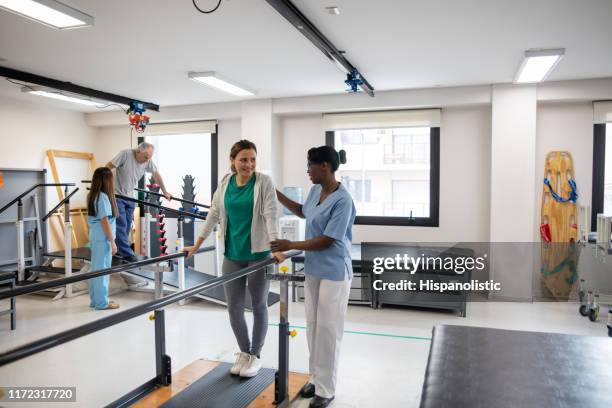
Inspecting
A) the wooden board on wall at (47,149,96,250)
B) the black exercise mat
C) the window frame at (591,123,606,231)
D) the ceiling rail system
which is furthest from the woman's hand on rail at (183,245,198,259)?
the wooden board on wall at (47,149,96,250)

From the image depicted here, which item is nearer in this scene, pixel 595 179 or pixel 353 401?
pixel 353 401

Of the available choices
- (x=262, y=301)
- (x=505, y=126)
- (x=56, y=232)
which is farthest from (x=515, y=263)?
(x=56, y=232)

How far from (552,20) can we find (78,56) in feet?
14.1

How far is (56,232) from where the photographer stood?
731 centimetres

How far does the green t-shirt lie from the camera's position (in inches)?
104

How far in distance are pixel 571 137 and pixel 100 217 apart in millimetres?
5711

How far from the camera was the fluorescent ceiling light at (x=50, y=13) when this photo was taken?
2939 mm

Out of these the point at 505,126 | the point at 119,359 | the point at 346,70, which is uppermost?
the point at 346,70

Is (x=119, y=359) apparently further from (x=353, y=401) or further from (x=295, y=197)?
(x=295, y=197)

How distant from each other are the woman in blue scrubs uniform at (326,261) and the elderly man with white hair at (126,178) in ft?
9.83

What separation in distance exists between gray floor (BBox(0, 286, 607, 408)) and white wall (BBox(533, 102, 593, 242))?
1.59 metres

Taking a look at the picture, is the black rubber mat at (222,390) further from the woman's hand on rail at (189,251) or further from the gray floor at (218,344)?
the woman's hand on rail at (189,251)

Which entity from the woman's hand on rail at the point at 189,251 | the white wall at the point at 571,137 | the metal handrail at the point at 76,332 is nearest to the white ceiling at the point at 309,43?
the white wall at the point at 571,137

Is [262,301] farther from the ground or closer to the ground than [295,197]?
closer to the ground
